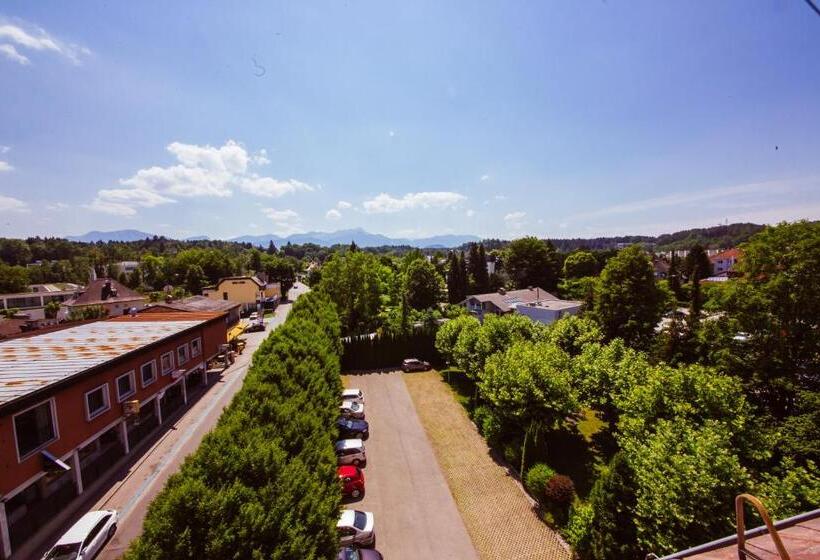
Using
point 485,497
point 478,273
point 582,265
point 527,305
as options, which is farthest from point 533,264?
point 485,497

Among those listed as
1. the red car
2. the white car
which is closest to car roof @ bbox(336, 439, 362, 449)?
the red car

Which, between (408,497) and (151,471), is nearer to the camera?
(408,497)

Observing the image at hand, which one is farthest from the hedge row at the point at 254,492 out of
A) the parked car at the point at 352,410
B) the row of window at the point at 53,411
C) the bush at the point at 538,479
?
the parked car at the point at 352,410

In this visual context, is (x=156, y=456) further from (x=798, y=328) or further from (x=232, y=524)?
(x=798, y=328)

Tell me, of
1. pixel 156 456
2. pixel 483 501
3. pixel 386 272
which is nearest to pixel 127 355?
pixel 156 456

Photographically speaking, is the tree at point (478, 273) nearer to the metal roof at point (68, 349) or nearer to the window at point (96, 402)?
the metal roof at point (68, 349)

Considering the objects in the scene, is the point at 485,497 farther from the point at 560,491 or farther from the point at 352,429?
the point at 352,429
